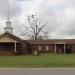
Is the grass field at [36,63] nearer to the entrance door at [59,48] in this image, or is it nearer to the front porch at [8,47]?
the front porch at [8,47]

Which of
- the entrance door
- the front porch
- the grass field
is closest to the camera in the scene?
the grass field

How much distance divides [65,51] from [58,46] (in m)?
3.48

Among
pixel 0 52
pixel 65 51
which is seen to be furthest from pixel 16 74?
pixel 65 51

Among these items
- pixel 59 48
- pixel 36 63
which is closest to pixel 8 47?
pixel 59 48

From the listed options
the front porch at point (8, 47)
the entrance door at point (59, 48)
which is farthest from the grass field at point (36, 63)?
the entrance door at point (59, 48)

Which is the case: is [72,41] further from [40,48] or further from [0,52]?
[0,52]

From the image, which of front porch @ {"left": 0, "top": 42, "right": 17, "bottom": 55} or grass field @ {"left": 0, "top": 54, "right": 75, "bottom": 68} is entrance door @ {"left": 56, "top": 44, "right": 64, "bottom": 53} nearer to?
front porch @ {"left": 0, "top": 42, "right": 17, "bottom": 55}

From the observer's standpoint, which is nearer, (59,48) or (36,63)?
(36,63)

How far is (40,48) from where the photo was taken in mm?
77500

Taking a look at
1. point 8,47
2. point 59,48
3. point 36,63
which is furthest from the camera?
point 59,48

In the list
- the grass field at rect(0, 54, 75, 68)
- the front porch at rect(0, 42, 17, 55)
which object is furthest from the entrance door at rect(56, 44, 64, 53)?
the grass field at rect(0, 54, 75, 68)

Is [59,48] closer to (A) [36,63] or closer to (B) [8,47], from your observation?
(B) [8,47]

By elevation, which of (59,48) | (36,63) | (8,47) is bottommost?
(59,48)

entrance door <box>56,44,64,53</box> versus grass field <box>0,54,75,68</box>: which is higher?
grass field <box>0,54,75,68</box>
